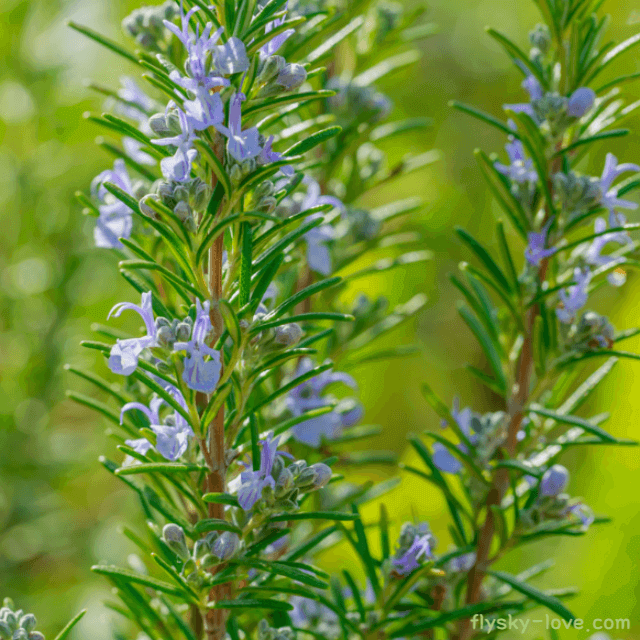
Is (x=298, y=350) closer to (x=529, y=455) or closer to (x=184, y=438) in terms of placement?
(x=184, y=438)

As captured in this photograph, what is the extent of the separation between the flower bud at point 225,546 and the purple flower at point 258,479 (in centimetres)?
3

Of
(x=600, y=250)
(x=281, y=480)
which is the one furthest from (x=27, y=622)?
(x=600, y=250)

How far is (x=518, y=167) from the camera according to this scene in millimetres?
808

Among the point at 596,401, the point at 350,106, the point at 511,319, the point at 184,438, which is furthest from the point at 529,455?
the point at 596,401

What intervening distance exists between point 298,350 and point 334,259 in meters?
0.55

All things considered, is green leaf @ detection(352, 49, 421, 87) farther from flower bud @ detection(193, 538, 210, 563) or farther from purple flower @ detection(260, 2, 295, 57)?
flower bud @ detection(193, 538, 210, 563)

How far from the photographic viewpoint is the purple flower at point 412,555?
722 millimetres

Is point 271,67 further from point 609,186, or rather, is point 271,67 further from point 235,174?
point 609,186

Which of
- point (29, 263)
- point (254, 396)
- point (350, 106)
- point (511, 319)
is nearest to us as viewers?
point (254, 396)

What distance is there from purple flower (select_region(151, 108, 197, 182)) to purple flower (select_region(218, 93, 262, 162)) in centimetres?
3

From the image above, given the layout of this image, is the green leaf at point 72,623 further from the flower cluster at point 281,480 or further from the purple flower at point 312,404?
the purple flower at point 312,404

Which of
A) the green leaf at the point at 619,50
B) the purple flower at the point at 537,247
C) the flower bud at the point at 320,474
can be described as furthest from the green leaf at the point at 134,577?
the green leaf at the point at 619,50

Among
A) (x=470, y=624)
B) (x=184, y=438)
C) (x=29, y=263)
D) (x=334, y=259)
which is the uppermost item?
(x=29, y=263)

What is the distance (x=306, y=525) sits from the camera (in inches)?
43.4
